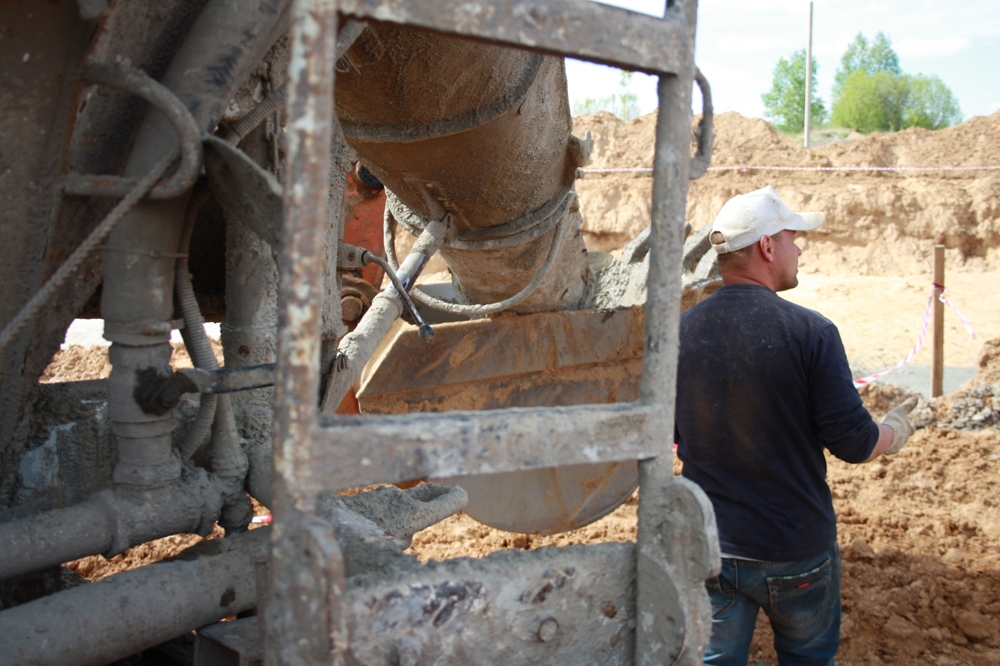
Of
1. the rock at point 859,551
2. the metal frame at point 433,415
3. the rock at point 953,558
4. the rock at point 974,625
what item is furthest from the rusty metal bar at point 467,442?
the rock at point 953,558

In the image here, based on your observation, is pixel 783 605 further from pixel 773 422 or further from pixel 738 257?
pixel 738 257

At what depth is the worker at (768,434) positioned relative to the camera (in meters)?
2.12

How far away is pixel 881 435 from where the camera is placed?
217cm

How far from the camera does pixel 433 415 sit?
3.70 feet

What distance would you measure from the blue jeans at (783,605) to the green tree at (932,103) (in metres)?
26.3

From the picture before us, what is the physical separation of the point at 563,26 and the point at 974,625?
3063 mm

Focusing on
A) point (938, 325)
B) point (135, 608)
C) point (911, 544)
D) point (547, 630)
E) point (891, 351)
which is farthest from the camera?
point (891, 351)

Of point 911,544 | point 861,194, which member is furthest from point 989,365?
point 861,194

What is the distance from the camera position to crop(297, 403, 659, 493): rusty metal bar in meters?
1.04

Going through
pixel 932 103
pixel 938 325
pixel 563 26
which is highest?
pixel 932 103

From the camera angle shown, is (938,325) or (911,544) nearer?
(911,544)

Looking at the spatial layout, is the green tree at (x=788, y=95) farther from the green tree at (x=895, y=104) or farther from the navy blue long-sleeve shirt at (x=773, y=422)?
the navy blue long-sleeve shirt at (x=773, y=422)

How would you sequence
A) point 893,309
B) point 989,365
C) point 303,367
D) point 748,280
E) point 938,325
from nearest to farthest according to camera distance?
1. point 303,367
2. point 748,280
3. point 989,365
4. point 938,325
5. point 893,309

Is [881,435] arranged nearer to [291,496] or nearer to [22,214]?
[291,496]
